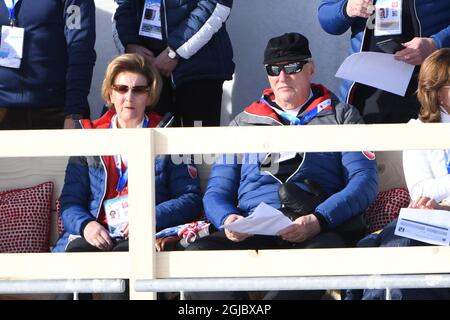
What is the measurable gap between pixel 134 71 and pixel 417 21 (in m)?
1.35

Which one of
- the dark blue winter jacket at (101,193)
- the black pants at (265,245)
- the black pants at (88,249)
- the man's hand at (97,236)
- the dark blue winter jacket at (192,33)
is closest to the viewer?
the black pants at (265,245)

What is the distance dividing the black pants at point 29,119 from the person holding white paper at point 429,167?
75.2 inches

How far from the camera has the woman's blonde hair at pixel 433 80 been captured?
441 centimetres

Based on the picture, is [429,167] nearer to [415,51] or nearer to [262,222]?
[415,51]

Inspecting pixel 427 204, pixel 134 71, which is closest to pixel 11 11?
pixel 134 71

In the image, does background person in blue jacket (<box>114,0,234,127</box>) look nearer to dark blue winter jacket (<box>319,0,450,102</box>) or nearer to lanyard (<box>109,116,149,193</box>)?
dark blue winter jacket (<box>319,0,450,102</box>)

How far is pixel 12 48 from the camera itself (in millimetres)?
5332

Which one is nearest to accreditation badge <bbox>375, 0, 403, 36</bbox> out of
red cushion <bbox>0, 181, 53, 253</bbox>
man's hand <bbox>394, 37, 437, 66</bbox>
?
man's hand <bbox>394, 37, 437, 66</bbox>

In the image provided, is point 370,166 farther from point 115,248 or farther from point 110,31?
point 110,31

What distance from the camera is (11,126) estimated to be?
5.39m

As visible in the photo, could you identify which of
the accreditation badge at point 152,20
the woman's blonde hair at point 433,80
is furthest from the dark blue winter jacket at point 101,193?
the woman's blonde hair at point 433,80

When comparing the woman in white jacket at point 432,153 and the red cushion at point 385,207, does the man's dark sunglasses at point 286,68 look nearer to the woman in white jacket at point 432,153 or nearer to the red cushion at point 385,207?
the woman in white jacket at point 432,153

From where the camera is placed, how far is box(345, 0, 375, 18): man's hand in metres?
4.90

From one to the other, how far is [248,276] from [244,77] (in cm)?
246
